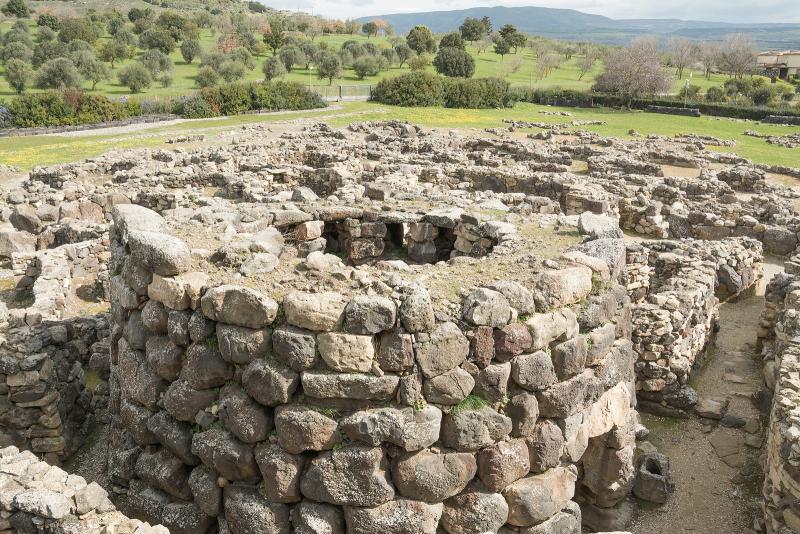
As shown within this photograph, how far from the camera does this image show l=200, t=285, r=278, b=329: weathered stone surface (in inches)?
302

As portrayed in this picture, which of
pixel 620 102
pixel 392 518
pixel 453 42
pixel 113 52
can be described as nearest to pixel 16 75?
pixel 113 52

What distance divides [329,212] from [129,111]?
1721 inches

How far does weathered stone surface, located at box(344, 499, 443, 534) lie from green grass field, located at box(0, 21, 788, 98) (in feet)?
193

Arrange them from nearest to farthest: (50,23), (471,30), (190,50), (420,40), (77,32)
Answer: (190,50) → (77,32) → (50,23) → (420,40) → (471,30)

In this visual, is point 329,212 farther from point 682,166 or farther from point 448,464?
point 682,166

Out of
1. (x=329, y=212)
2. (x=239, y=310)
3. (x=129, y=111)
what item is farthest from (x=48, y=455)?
(x=129, y=111)

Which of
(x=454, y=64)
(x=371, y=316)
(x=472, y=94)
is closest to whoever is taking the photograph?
(x=371, y=316)

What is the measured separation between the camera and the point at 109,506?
7.86 metres

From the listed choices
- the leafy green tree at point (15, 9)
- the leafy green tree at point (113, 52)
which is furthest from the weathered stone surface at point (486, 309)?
the leafy green tree at point (15, 9)

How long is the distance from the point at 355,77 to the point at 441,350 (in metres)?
79.7

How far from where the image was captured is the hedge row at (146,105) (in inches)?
1880

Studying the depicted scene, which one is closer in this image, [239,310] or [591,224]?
[239,310]

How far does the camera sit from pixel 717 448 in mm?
11789

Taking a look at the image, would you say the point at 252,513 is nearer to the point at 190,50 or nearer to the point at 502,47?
the point at 190,50
